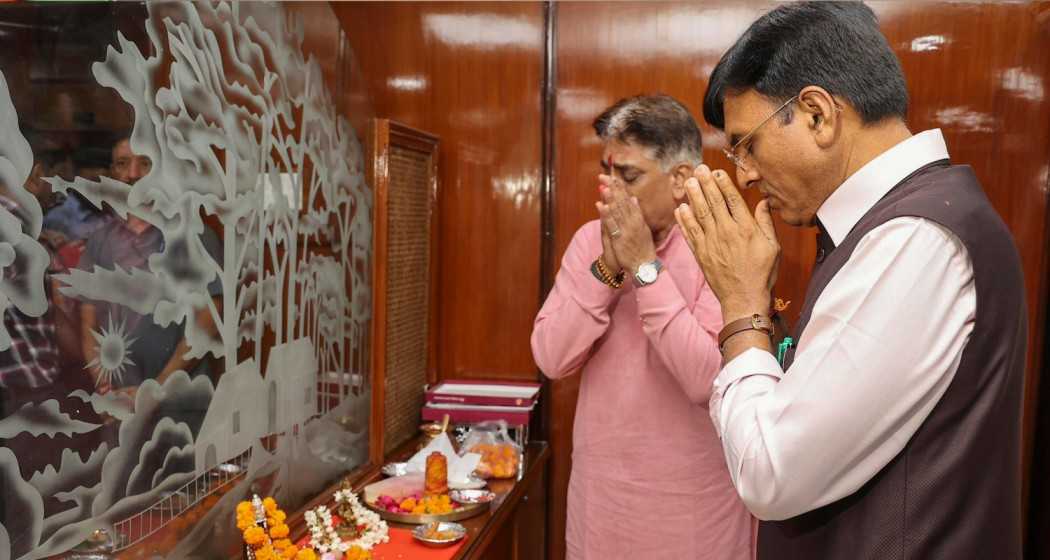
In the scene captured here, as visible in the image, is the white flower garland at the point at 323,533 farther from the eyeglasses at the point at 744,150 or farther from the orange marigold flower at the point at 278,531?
the eyeglasses at the point at 744,150

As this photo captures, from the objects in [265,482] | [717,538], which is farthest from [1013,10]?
[265,482]

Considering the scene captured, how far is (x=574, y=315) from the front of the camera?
1.83 m

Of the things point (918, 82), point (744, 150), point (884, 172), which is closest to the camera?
point (884, 172)

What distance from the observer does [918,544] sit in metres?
0.92

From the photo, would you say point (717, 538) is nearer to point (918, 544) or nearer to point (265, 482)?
point (918, 544)

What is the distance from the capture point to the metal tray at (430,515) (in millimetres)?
1926

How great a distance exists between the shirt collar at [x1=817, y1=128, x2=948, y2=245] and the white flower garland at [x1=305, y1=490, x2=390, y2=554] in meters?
1.24

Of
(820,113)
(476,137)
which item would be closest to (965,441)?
(820,113)

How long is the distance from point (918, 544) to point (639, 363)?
0.95 meters

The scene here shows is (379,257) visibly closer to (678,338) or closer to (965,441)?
(678,338)

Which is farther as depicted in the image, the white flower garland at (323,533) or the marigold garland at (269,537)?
the white flower garland at (323,533)

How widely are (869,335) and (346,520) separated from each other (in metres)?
1.41

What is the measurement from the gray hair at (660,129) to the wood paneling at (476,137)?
38.1 inches

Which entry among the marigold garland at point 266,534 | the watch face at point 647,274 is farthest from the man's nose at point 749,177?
the marigold garland at point 266,534
